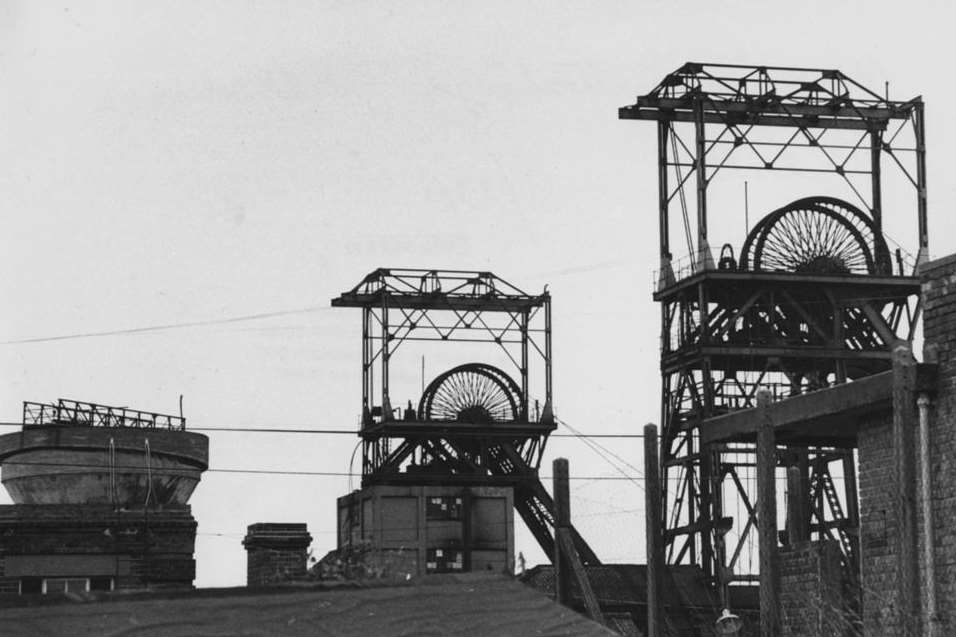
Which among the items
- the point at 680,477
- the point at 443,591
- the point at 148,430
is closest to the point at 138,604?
the point at 443,591

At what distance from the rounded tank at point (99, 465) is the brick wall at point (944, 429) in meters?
23.6

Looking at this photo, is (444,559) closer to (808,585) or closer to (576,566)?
(576,566)

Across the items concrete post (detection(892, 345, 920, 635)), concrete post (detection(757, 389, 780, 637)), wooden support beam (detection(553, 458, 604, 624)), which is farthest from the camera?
wooden support beam (detection(553, 458, 604, 624))

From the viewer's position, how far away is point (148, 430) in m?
41.4

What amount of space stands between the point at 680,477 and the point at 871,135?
11551 millimetres

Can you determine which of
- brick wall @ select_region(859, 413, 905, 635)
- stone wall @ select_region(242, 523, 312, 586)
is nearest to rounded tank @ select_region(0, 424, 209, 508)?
stone wall @ select_region(242, 523, 312, 586)

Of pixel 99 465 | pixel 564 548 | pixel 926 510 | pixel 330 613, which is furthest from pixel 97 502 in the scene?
pixel 330 613

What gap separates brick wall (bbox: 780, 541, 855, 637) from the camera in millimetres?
21469

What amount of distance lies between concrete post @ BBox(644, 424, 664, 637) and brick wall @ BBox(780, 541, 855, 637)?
156 cm

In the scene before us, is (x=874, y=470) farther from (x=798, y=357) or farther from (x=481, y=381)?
(x=481, y=381)

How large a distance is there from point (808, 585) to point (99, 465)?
23090mm

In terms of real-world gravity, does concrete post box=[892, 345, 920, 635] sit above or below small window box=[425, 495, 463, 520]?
below

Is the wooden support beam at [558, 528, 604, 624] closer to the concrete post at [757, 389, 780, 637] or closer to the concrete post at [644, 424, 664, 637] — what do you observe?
the concrete post at [644, 424, 664, 637]

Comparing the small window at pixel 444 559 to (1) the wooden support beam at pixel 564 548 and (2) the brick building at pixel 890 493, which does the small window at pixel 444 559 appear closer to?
(1) the wooden support beam at pixel 564 548
